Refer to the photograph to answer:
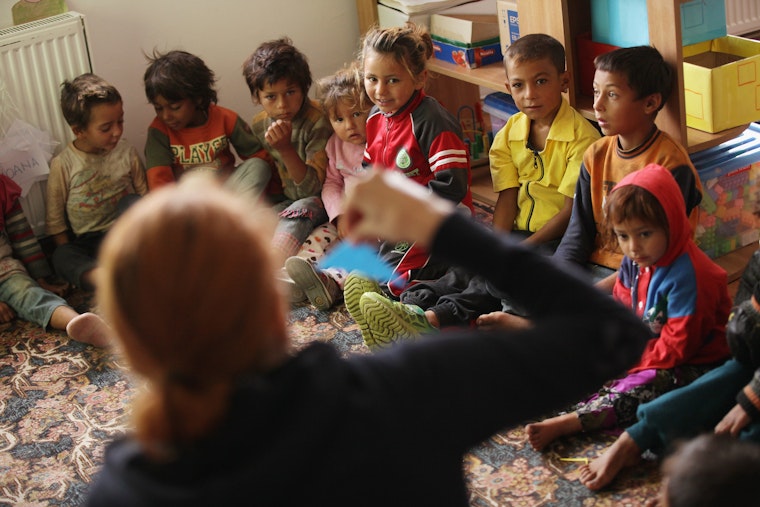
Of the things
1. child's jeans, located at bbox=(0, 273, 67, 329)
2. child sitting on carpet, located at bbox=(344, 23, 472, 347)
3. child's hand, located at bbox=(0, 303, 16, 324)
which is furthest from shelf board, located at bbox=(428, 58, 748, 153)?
child's hand, located at bbox=(0, 303, 16, 324)

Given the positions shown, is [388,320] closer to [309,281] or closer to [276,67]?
[309,281]

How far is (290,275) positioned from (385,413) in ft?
6.51

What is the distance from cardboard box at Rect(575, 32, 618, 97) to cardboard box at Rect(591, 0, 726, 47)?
0.13ft

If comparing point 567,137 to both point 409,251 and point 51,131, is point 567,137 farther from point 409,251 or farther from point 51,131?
point 51,131

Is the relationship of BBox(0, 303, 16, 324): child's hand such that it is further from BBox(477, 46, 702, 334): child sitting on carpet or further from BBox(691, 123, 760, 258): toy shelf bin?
BBox(691, 123, 760, 258): toy shelf bin

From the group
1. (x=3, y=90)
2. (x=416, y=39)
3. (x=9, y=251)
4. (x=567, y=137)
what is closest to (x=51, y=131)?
(x=3, y=90)

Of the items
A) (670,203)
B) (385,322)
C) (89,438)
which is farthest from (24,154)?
(670,203)

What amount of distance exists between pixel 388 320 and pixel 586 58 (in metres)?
0.99

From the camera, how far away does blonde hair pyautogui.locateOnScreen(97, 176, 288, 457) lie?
0.76 meters

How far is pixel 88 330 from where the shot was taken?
8.86 feet

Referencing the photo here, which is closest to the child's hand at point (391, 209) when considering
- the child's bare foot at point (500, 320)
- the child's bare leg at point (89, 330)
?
the child's bare foot at point (500, 320)

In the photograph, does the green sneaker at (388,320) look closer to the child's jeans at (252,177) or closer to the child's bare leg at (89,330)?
the child's bare leg at (89,330)

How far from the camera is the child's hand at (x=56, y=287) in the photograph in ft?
9.96

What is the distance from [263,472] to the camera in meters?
0.77
